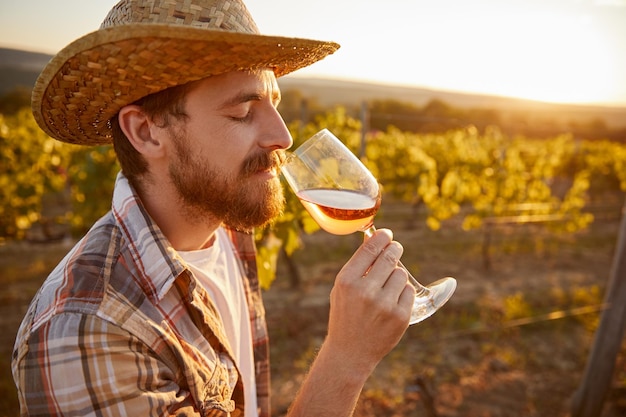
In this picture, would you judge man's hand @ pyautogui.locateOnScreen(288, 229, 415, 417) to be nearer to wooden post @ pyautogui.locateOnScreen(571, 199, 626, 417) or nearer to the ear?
the ear

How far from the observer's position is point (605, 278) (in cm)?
781

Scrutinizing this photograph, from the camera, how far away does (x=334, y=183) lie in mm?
1435

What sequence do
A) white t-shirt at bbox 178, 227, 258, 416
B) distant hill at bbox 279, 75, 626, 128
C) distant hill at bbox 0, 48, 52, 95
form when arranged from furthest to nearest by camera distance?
distant hill at bbox 279, 75, 626, 128 → distant hill at bbox 0, 48, 52, 95 → white t-shirt at bbox 178, 227, 258, 416

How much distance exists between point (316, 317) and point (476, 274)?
3385 millimetres

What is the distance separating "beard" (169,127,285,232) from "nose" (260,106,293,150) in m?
0.04

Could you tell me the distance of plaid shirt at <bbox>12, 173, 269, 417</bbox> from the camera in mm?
1070

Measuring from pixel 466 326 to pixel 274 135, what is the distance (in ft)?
16.5

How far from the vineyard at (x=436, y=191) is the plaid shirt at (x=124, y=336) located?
9.95 ft

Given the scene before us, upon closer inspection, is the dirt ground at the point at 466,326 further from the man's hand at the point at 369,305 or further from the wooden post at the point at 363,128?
the man's hand at the point at 369,305

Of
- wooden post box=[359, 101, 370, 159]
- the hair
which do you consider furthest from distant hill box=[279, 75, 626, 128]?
the hair

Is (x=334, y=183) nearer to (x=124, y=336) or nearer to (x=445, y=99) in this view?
(x=124, y=336)


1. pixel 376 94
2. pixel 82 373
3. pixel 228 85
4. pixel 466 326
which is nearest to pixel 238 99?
pixel 228 85

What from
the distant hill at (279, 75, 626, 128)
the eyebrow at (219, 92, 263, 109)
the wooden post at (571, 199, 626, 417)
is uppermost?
the eyebrow at (219, 92, 263, 109)

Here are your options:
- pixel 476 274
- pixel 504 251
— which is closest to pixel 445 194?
pixel 476 274
